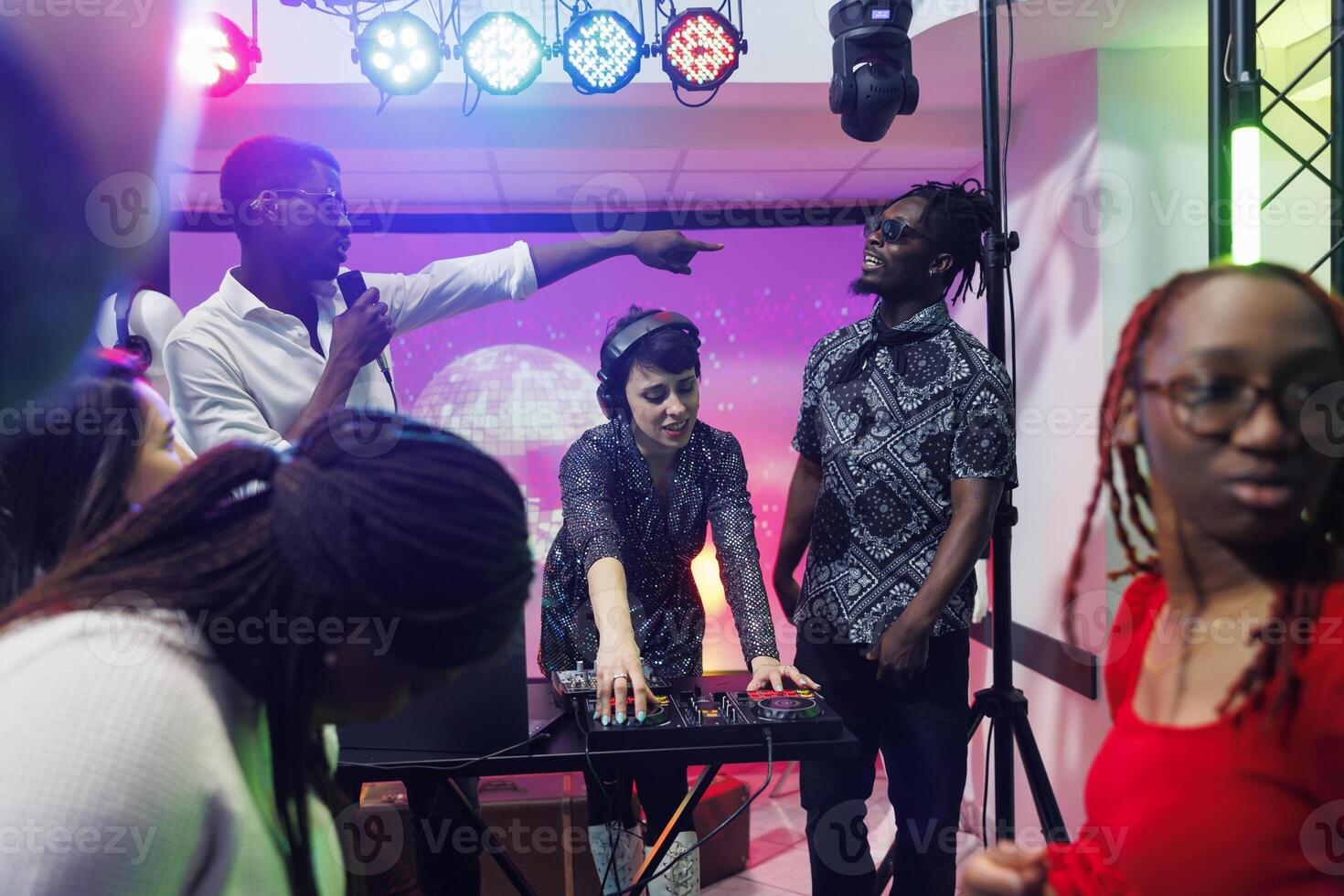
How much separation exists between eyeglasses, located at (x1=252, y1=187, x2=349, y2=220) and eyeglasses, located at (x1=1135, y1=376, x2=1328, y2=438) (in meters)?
1.94

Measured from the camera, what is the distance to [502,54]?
9.66 ft

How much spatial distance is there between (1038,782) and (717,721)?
1.05 m

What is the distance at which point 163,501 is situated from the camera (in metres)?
0.92

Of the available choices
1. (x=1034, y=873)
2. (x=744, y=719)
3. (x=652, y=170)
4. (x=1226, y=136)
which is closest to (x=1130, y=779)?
(x=1034, y=873)

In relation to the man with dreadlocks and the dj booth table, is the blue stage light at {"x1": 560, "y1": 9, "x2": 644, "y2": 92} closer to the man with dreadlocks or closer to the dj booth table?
the man with dreadlocks

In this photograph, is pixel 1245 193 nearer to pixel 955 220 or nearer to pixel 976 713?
pixel 955 220

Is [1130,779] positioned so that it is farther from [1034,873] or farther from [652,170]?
[652,170]

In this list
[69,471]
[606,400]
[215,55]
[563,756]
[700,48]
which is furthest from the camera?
[700,48]

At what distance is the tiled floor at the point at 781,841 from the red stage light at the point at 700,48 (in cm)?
241

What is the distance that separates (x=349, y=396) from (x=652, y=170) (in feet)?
6.62

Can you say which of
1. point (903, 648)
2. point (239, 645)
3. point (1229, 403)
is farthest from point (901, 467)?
point (239, 645)

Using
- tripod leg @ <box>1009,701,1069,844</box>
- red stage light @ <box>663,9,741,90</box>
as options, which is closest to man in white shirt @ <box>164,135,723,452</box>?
red stage light @ <box>663,9,741,90</box>

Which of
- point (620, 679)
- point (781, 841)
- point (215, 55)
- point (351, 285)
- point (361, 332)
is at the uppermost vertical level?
point (215, 55)

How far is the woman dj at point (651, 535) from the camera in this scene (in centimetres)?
Answer: 230
